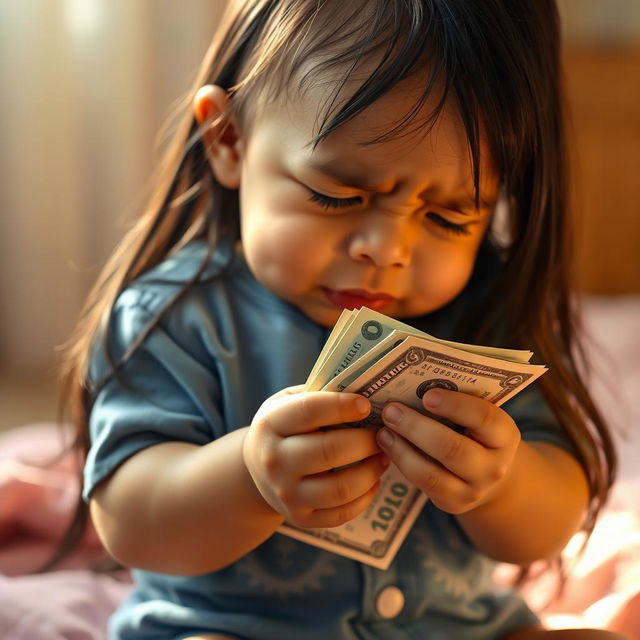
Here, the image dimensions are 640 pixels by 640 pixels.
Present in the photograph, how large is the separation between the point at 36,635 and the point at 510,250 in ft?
2.36

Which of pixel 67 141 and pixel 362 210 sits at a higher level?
pixel 362 210

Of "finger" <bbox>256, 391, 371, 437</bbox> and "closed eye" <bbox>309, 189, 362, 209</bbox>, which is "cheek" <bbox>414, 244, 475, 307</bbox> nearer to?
"closed eye" <bbox>309, 189, 362, 209</bbox>

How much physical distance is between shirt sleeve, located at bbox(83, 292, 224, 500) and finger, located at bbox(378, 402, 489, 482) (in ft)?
0.83

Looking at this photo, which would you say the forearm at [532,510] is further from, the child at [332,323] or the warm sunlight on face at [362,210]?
the warm sunlight on face at [362,210]

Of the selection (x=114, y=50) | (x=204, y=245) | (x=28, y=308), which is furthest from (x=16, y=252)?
(x=204, y=245)

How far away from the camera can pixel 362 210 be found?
98 centimetres

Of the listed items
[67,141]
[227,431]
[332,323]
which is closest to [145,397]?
[227,431]

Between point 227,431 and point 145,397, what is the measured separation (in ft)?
0.31

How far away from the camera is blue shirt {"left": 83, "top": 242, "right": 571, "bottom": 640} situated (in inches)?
41.1

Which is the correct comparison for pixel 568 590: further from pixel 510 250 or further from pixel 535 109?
pixel 535 109

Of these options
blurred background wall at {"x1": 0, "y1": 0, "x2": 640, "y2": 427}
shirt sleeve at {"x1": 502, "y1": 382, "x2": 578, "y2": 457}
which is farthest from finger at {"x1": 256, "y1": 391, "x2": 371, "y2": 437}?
blurred background wall at {"x1": 0, "y1": 0, "x2": 640, "y2": 427}

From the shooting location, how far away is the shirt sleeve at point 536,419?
1137 millimetres

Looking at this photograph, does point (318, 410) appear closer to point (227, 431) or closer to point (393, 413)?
point (393, 413)

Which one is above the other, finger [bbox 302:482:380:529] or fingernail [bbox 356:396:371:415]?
fingernail [bbox 356:396:371:415]
